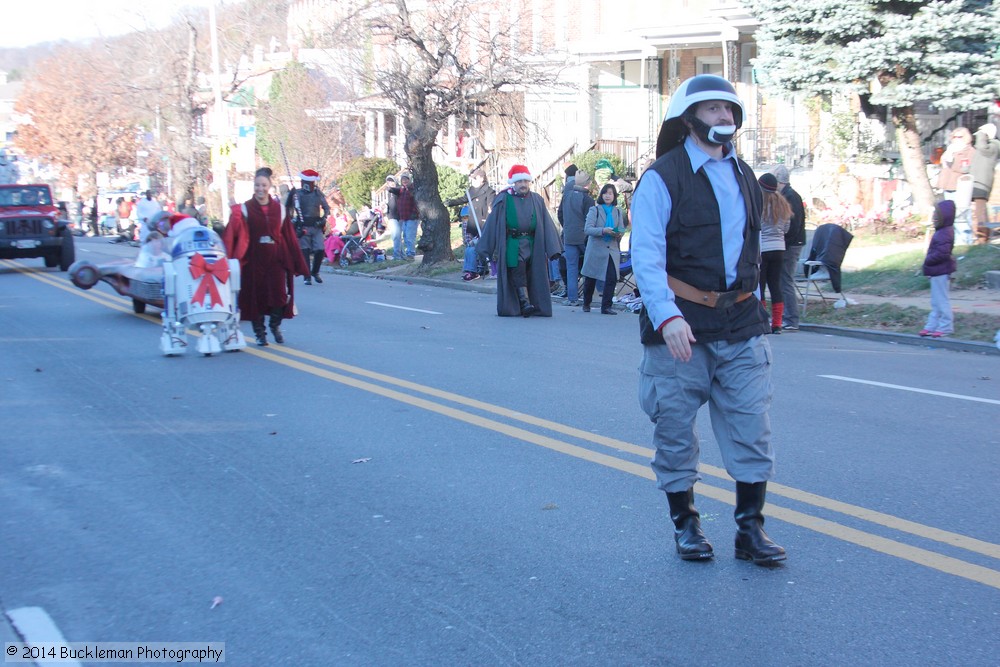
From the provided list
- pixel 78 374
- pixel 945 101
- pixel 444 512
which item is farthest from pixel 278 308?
pixel 945 101

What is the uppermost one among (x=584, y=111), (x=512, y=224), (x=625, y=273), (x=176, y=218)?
(x=584, y=111)

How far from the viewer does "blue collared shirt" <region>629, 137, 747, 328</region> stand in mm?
4910

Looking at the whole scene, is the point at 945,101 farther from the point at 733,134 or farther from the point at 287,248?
the point at 733,134

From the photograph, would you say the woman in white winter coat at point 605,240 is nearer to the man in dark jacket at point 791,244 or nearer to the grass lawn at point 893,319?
the man in dark jacket at point 791,244

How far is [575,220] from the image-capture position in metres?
16.9

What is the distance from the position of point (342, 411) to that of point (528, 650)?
187 inches

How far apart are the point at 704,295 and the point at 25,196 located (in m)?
24.8

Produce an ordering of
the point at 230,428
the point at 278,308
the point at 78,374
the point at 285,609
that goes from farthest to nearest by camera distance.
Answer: the point at 278,308 < the point at 78,374 < the point at 230,428 < the point at 285,609

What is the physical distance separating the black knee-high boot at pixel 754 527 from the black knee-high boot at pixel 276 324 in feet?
27.0

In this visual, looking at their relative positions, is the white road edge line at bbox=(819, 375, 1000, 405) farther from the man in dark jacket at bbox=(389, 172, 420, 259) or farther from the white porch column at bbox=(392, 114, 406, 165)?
the white porch column at bbox=(392, 114, 406, 165)

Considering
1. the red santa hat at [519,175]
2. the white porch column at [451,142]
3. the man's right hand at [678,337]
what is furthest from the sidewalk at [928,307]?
the white porch column at [451,142]

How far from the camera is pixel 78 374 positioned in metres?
10.7

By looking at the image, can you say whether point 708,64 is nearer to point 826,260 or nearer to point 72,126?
point 826,260

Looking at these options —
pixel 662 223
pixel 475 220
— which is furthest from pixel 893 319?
pixel 662 223
